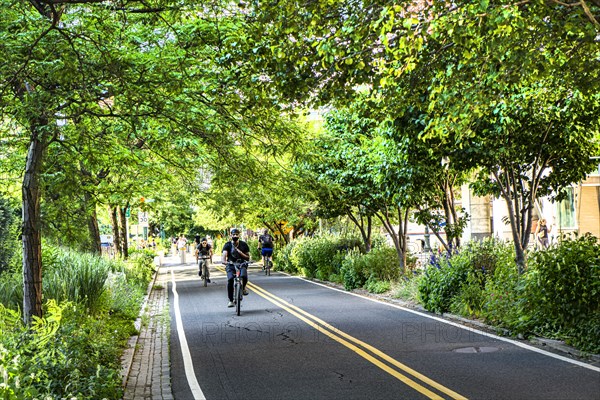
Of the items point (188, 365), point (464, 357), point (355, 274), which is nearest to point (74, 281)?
point (188, 365)

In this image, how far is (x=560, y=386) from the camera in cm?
842

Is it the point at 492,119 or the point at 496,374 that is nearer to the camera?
the point at 496,374

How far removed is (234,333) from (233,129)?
415cm

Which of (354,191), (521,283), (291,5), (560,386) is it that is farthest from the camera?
(354,191)

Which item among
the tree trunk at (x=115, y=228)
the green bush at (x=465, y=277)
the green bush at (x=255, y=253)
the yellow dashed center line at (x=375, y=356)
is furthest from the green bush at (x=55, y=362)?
the green bush at (x=255, y=253)

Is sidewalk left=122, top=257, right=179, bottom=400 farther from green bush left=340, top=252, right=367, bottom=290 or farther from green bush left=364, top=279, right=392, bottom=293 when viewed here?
green bush left=340, top=252, right=367, bottom=290

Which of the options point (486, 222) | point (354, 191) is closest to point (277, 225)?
point (486, 222)

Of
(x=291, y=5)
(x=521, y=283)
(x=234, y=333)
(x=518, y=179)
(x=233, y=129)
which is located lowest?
(x=234, y=333)

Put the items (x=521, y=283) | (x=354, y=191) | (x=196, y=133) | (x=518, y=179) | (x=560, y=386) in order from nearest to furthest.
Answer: (x=560, y=386), (x=196, y=133), (x=521, y=283), (x=518, y=179), (x=354, y=191)

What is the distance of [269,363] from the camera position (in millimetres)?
10750

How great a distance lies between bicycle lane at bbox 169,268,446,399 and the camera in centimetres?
880

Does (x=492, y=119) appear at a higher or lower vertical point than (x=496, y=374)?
higher

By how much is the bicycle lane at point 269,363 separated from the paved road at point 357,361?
0.02 metres

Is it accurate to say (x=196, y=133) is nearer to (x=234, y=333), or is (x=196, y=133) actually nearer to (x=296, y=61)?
(x=296, y=61)
